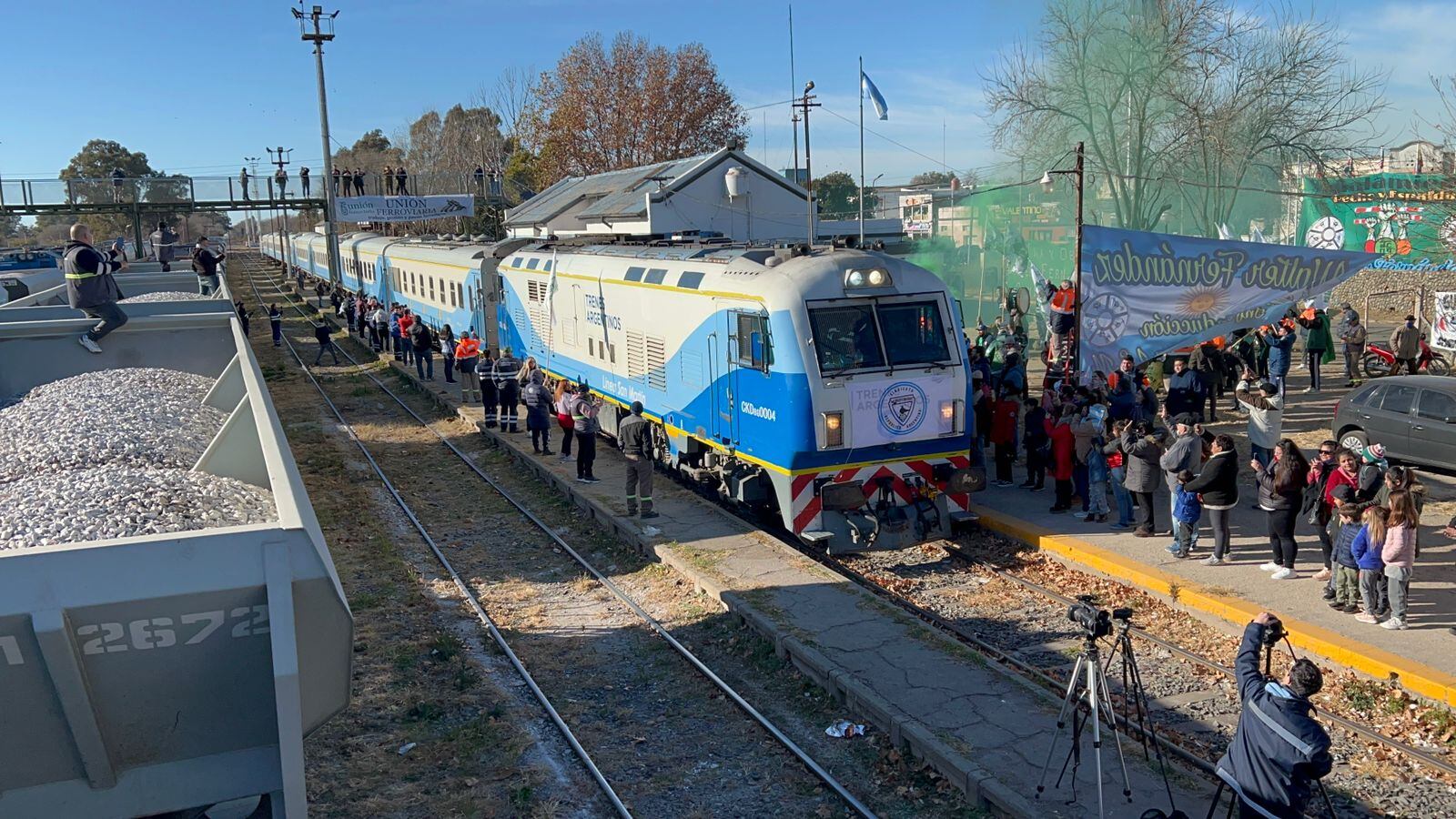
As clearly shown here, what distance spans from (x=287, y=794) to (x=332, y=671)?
2.09ft

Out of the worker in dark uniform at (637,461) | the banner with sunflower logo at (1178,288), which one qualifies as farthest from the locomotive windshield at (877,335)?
the banner with sunflower logo at (1178,288)

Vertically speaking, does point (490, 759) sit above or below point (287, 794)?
below

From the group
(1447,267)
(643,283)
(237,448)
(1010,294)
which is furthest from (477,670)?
(1447,267)

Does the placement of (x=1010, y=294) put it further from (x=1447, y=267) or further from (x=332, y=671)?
(x=332, y=671)

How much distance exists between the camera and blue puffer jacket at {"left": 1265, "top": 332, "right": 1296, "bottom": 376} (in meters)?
17.8

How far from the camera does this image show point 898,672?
30.0ft

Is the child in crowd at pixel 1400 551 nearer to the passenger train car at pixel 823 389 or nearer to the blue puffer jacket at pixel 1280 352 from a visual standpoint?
the passenger train car at pixel 823 389

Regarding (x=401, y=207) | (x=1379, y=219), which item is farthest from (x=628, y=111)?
(x=1379, y=219)

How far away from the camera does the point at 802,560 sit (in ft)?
40.0

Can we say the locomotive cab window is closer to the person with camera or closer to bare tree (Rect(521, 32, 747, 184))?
the person with camera

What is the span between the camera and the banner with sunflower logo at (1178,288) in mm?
16250

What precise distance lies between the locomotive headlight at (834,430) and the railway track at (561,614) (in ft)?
8.97

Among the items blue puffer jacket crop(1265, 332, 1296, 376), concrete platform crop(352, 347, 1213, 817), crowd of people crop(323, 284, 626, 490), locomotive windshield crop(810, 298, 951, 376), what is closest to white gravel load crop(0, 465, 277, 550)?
concrete platform crop(352, 347, 1213, 817)

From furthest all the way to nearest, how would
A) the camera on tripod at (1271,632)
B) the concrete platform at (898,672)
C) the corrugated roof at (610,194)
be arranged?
1. the corrugated roof at (610,194)
2. the concrete platform at (898,672)
3. the camera on tripod at (1271,632)
